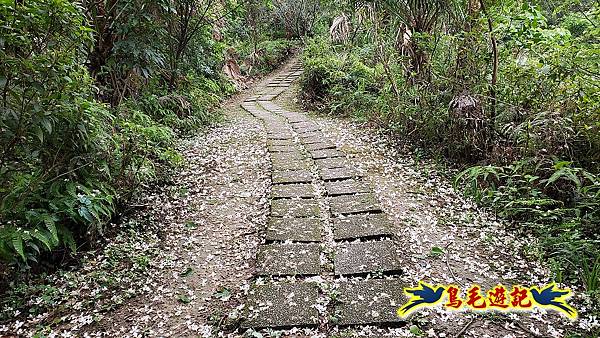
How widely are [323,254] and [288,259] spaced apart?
264 millimetres

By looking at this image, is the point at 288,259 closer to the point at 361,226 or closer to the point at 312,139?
the point at 361,226

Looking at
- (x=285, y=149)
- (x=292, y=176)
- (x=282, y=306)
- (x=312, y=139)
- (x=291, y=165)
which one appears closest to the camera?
(x=282, y=306)

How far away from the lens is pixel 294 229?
321cm

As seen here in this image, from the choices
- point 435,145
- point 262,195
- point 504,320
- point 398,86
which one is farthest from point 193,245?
point 398,86

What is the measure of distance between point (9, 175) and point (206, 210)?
63.5 inches

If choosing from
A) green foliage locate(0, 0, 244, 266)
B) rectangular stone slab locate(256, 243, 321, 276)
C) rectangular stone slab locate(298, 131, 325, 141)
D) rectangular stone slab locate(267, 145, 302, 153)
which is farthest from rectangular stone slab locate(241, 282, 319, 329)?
rectangular stone slab locate(298, 131, 325, 141)

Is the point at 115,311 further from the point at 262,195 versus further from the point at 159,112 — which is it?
the point at 159,112

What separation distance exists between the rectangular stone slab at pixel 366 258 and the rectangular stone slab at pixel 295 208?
0.60 meters

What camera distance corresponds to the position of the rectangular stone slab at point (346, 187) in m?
3.85

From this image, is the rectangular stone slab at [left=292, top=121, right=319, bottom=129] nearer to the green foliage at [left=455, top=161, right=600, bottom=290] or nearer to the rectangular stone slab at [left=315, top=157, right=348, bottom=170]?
the rectangular stone slab at [left=315, top=157, right=348, bottom=170]

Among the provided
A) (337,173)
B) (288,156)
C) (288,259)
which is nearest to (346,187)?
(337,173)

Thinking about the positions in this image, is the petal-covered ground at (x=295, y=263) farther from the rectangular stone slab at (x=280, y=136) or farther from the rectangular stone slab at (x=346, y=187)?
the rectangular stone slab at (x=280, y=136)

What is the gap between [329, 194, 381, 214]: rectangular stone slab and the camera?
136 inches

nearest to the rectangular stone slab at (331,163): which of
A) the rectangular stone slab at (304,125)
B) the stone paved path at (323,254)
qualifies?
the stone paved path at (323,254)
